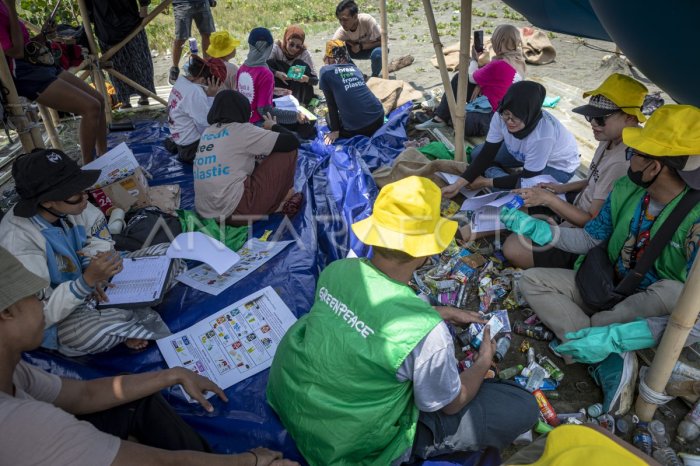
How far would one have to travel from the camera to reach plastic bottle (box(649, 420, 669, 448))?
2.25 m

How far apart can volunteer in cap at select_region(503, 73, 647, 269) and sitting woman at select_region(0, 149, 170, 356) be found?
2457mm

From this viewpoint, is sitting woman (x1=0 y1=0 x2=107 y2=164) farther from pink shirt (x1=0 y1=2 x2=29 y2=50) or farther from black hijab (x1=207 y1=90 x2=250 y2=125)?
black hijab (x1=207 y1=90 x2=250 y2=125)

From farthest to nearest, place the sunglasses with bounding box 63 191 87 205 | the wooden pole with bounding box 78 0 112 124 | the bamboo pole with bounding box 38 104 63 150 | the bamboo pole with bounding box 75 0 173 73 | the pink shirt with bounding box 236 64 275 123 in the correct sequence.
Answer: the bamboo pole with bounding box 75 0 173 73 → the wooden pole with bounding box 78 0 112 124 → the pink shirt with bounding box 236 64 275 123 → the bamboo pole with bounding box 38 104 63 150 → the sunglasses with bounding box 63 191 87 205

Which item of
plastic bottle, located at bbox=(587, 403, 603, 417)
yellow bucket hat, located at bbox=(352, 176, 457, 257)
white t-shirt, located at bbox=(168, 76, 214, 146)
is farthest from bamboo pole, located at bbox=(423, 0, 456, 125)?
plastic bottle, located at bbox=(587, 403, 603, 417)

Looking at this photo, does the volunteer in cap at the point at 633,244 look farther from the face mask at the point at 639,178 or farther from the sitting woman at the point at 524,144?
the sitting woman at the point at 524,144

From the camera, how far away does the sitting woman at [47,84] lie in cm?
362

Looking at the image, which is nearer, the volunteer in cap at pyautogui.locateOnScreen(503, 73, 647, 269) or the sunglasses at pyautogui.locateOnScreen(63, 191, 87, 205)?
the sunglasses at pyautogui.locateOnScreen(63, 191, 87, 205)

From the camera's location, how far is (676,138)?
2.18m

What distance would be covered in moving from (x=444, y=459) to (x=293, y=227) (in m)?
2.19

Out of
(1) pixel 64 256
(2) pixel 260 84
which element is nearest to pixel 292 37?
(2) pixel 260 84

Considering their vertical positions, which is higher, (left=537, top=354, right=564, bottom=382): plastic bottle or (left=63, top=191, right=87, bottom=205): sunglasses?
(left=63, top=191, right=87, bottom=205): sunglasses

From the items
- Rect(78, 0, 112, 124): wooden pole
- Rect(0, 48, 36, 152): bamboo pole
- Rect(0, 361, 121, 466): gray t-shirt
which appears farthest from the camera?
Rect(78, 0, 112, 124): wooden pole

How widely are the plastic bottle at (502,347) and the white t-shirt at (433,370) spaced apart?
3.58 feet

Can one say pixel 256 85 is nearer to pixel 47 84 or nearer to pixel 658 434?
pixel 47 84
